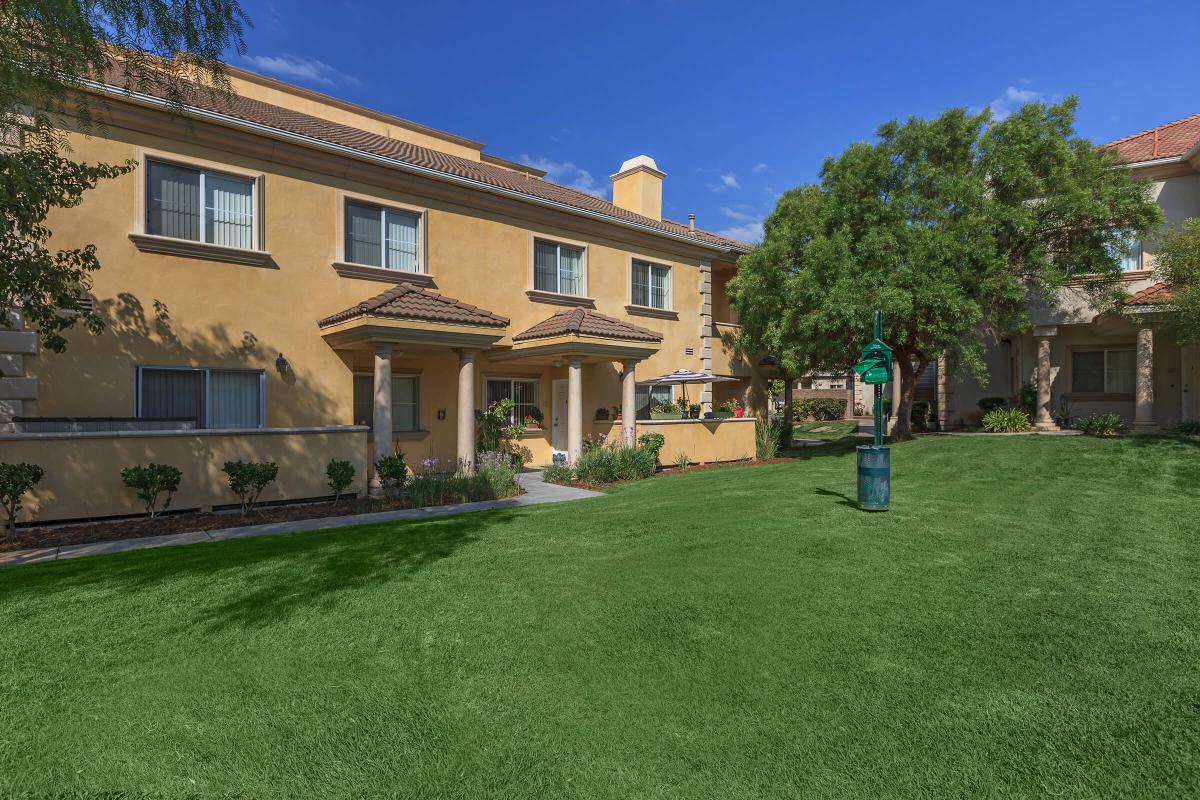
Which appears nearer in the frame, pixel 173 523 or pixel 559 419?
pixel 173 523

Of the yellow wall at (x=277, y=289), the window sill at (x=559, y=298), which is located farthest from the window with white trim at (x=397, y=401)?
the window sill at (x=559, y=298)

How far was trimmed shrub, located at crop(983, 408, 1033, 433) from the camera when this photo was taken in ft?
66.2

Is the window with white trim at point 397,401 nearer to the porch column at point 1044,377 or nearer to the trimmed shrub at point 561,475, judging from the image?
the trimmed shrub at point 561,475

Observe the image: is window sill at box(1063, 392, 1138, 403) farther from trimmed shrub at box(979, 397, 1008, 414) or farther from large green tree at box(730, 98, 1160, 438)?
large green tree at box(730, 98, 1160, 438)

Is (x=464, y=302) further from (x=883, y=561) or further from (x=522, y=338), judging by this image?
(x=883, y=561)

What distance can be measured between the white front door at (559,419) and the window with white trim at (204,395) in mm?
7622

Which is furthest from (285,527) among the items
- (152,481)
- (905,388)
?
(905,388)

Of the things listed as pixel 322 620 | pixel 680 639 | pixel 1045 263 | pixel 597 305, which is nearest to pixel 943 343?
pixel 1045 263

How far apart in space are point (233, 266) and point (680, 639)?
1125 centimetres

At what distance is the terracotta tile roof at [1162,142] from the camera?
771 inches

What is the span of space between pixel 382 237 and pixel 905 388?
16.4 m

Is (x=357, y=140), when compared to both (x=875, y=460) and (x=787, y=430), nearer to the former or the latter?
(x=875, y=460)

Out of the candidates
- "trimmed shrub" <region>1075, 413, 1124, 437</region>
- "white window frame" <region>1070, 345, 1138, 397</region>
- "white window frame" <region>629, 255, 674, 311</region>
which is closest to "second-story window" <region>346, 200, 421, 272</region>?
"white window frame" <region>629, 255, 674, 311</region>

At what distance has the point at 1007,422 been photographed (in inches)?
799
